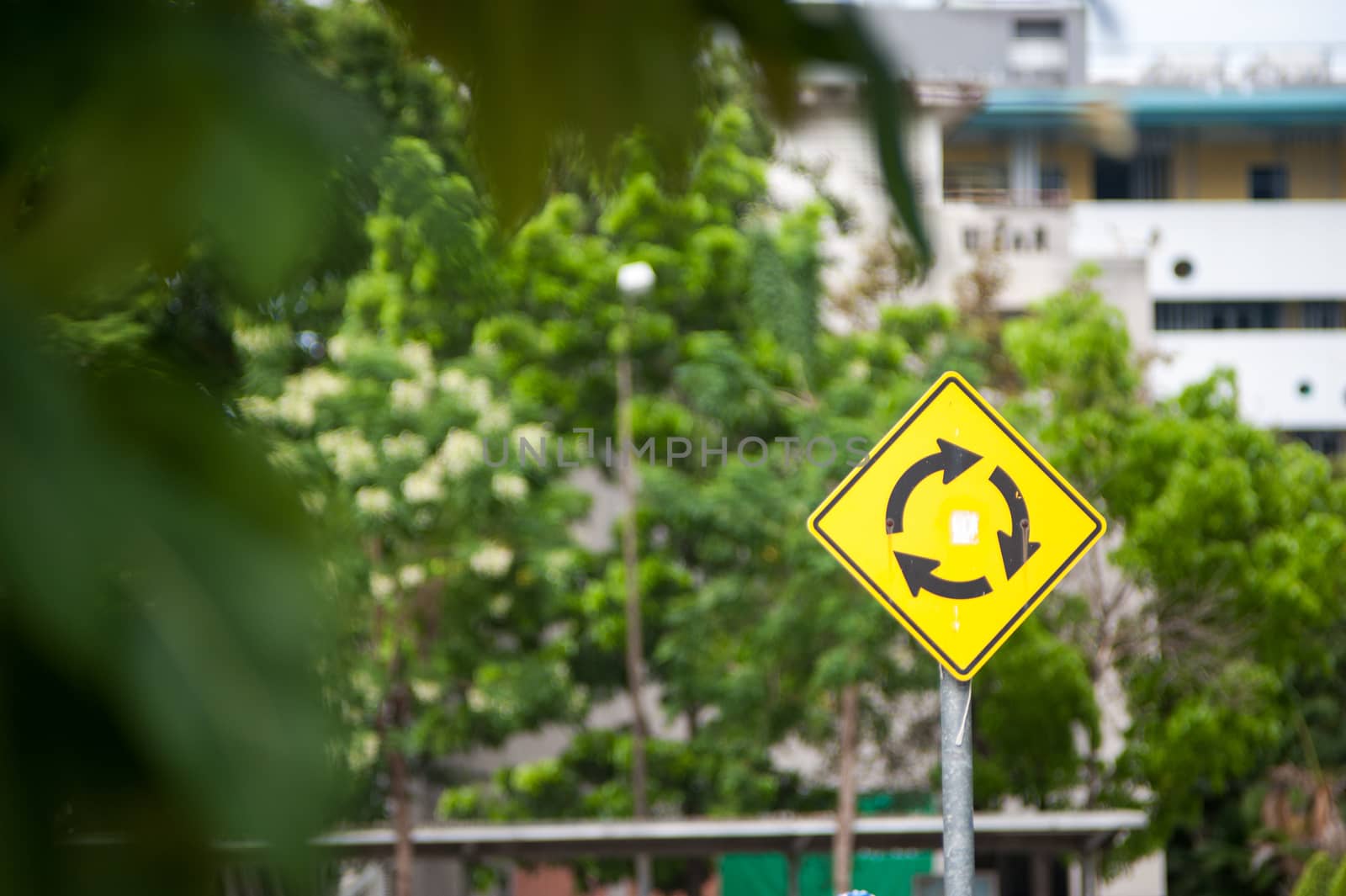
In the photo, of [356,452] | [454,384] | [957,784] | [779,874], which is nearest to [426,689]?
[356,452]

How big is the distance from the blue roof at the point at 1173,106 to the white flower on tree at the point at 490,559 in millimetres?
12489

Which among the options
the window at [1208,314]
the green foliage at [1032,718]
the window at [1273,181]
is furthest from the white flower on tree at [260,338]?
the window at [1208,314]

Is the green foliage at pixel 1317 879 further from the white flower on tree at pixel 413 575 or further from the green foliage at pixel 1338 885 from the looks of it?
the white flower on tree at pixel 413 575

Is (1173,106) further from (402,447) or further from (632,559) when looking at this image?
(632,559)

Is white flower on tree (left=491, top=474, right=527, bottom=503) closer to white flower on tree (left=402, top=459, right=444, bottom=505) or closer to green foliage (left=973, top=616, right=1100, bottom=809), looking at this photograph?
white flower on tree (left=402, top=459, right=444, bottom=505)

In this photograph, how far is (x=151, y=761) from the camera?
1.14 feet

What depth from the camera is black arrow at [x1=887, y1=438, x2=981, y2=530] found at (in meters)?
2.36

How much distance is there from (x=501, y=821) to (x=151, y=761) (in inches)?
572

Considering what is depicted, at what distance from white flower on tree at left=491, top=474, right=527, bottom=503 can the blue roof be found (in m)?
12.4

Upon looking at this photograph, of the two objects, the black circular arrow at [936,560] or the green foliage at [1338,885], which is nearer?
the black circular arrow at [936,560]

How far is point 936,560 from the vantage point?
8.09ft

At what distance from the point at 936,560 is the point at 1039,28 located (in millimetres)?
1998

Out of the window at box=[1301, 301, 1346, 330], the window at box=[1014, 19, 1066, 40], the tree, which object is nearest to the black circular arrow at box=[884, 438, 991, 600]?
the window at box=[1014, 19, 1066, 40]

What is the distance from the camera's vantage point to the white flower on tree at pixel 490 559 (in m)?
13.1
